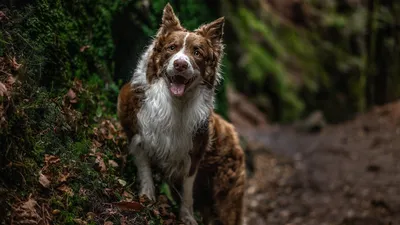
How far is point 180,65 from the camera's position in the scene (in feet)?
15.2

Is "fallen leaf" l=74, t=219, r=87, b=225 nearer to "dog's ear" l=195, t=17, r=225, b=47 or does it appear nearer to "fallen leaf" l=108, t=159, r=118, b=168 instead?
"fallen leaf" l=108, t=159, r=118, b=168

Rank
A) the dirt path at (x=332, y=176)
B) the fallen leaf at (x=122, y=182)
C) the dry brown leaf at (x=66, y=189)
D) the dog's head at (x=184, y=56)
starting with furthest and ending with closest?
the dirt path at (x=332, y=176) → the fallen leaf at (x=122, y=182) → the dog's head at (x=184, y=56) → the dry brown leaf at (x=66, y=189)

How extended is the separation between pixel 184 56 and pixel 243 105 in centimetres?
1384

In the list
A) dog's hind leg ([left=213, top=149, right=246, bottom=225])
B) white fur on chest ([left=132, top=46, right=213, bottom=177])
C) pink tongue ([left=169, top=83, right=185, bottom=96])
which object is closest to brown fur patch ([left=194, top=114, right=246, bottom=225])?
dog's hind leg ([left=213, top=149, right=246, bottom=225])

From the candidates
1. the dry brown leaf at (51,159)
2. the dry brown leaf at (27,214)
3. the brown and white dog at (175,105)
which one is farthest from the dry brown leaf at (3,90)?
the brown and white dog at (175,105)

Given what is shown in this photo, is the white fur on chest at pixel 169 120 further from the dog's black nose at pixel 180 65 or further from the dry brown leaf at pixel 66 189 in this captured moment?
the dry brown leaf at pixel 66 189

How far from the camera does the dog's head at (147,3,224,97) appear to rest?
15.5 feet

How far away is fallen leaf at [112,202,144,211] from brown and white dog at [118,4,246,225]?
42 cm

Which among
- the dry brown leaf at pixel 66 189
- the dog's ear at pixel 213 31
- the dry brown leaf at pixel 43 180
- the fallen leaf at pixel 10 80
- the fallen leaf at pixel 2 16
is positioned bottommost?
the dry brown leaf at pixel 66 189

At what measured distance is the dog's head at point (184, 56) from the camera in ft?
15.5

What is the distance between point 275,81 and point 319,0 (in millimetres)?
5514

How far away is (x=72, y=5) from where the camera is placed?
19.4 ft

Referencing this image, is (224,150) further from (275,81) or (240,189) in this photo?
(275,81)

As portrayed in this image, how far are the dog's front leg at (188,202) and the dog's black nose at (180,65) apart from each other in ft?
4.39
